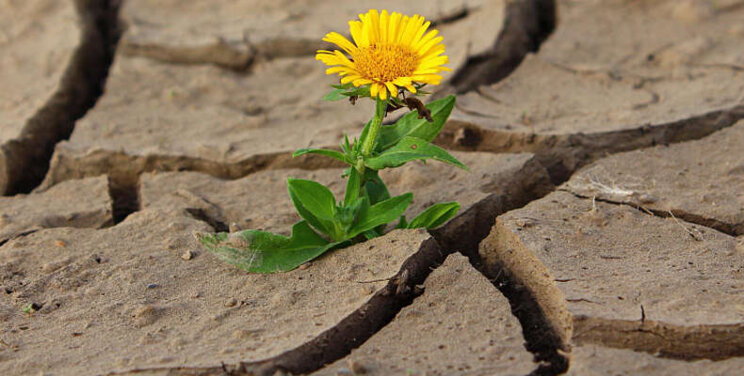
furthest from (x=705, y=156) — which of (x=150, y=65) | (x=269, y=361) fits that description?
(x=150, y=65)

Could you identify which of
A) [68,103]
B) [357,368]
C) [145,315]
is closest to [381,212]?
[357,368]

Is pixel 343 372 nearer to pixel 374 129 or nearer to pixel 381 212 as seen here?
pixel 381 212

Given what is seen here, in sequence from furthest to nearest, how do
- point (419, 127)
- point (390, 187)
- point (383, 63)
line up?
point (390, 187), point (419, 127), point (383, 63)

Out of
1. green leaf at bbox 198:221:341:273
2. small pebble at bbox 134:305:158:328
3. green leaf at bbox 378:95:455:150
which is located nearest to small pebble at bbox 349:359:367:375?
green leaf at bbox 198:221:341:273

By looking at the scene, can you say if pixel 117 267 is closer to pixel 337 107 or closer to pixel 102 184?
pixel 102 184

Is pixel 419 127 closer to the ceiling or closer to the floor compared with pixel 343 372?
closer to the ceiling

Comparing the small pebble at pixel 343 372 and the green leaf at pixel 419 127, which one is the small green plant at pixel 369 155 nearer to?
the green leaf at pixel 419 127

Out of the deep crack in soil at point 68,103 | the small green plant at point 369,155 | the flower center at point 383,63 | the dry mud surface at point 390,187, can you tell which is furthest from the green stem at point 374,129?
the deep crack in soil at point 68,103
